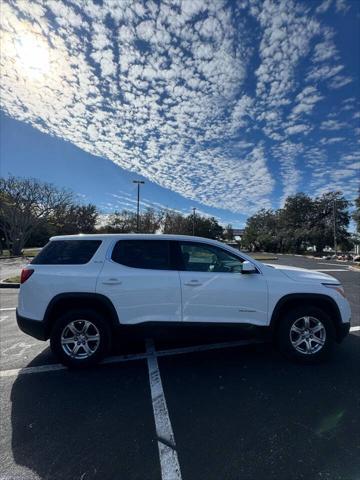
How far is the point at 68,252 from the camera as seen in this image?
3840mm

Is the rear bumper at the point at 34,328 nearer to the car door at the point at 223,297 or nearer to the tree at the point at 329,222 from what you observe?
the car door at the point at 223,297

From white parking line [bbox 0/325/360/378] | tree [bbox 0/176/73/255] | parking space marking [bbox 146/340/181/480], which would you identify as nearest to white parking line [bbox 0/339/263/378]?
white parking line [bbox 0/325/360/378]

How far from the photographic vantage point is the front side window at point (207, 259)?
390cm

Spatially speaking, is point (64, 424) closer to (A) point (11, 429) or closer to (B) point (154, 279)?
(A) point (11, 429)

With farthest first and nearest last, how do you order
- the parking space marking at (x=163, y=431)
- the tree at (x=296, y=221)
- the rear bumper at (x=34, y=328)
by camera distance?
the tree at (x=296, y=221), the rear bumper at (x=34, y=328), the parking space marking at (x=163, y=431)

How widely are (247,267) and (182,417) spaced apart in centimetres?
196

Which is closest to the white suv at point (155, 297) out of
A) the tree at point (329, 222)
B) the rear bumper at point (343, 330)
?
the rear bumper at point (343, 330)

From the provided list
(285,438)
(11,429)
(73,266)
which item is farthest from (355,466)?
(73,266)

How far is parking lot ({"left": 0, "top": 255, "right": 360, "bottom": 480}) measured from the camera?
211cm

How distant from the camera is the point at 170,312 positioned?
3.71m

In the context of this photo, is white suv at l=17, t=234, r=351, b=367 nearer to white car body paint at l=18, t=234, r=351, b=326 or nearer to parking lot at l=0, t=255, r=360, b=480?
white car body paint at l=18, t=234, r=351, b=326

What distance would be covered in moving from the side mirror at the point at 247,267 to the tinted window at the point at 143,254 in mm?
1047

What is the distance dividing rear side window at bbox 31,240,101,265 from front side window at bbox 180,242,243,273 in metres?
1.31

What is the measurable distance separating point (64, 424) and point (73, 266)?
1857 mm
